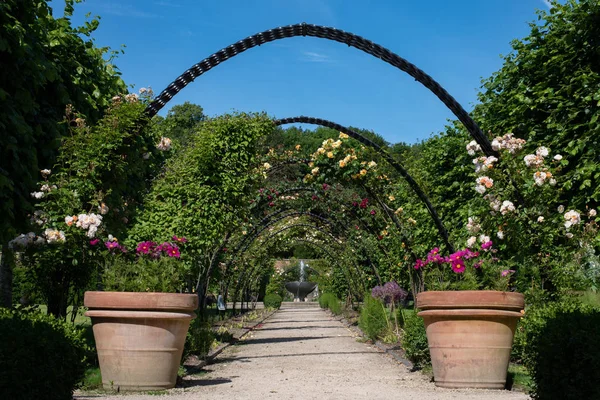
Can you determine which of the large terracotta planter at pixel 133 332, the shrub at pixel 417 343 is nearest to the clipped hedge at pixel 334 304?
the shrub at pixel 417 343

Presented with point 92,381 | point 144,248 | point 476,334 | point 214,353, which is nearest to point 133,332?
point 92,381

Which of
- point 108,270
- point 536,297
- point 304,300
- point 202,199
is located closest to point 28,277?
point 108,270

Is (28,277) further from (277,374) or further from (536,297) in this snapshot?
(536,297)

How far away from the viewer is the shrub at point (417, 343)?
321 inches

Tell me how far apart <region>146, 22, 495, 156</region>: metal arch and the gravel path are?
2.79 metres

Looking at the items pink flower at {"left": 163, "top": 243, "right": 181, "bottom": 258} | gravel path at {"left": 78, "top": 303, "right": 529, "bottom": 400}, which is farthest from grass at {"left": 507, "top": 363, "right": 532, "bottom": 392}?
pink flower at {"left": 163, "top": 243, "right": 181, "bottom": 258}

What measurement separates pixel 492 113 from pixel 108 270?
721 centimetres

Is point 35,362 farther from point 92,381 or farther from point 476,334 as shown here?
point 476,334

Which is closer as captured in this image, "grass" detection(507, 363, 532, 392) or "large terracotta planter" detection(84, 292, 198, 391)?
"large terracotta planter" detection(84, 292, 198, 391)

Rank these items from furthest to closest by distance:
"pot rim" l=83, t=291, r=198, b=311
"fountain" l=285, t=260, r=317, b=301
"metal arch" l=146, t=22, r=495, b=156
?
"fountain" l=285, t=260, r=317, b=301 < "metal arch" l=146, t=22, r=495, b=156 < "pot rim" l=83, t=291, r=198, b=311

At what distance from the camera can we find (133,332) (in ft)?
20.5

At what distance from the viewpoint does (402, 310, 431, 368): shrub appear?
26.8ft

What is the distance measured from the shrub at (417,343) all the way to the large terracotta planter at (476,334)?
4.49 ft

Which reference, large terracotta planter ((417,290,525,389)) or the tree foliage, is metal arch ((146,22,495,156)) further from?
large terracotta planter ((417,290,525,389))
